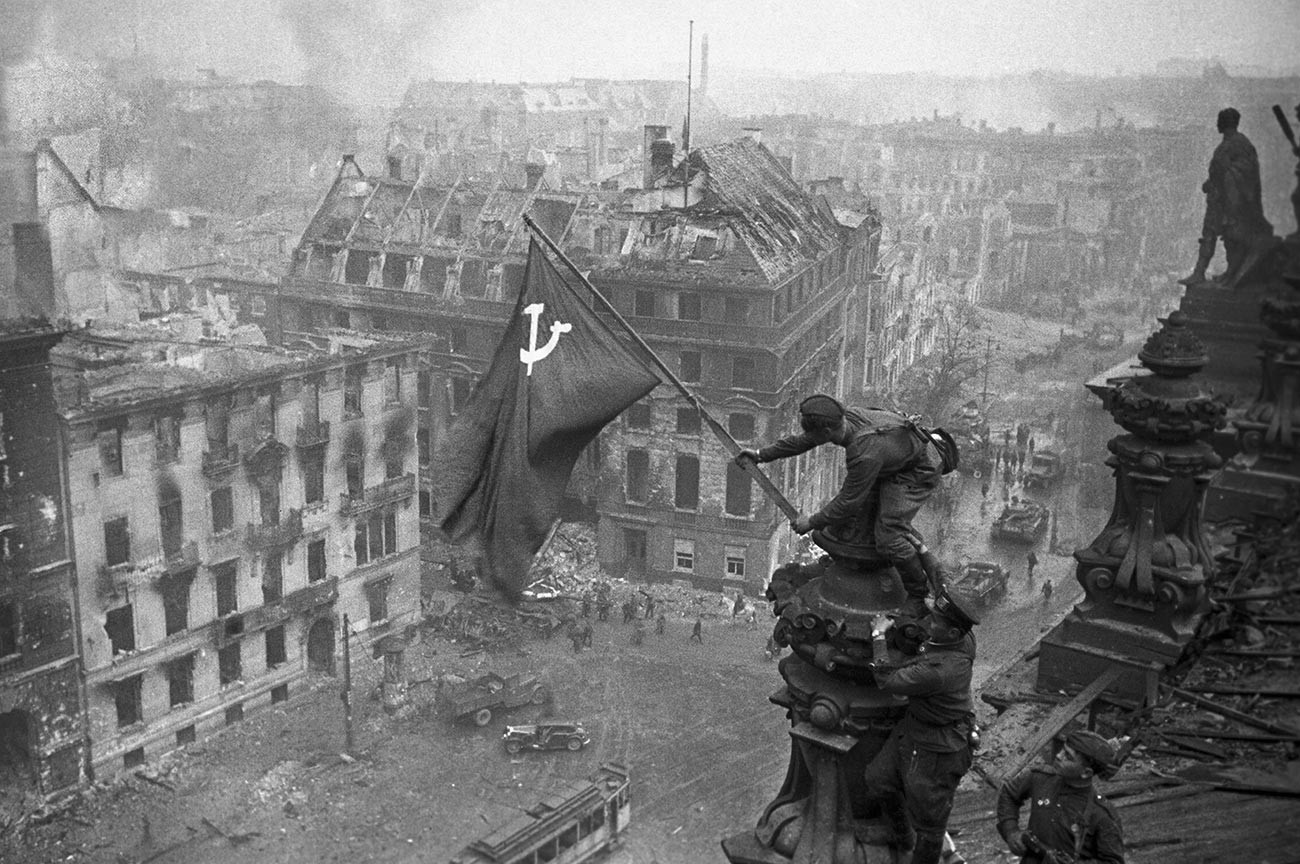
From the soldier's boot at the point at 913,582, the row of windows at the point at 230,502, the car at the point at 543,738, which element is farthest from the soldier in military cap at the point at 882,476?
the row of windows at the point at 230,502

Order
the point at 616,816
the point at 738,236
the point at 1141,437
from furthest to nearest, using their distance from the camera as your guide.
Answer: the point at 738,236
the point at 616,816
the point at 1141,437

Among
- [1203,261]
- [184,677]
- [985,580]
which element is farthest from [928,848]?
[985,580]

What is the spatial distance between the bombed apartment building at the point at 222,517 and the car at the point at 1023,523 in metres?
17.3

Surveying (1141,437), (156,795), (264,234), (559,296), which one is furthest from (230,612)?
(1141,437)

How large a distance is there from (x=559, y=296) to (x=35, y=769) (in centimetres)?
2083

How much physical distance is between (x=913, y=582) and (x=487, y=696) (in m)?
24.7

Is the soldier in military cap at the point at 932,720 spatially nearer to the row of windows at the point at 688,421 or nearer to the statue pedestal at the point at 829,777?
the statue pedestal at the point at 829,777

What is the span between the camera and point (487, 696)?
1141 inches

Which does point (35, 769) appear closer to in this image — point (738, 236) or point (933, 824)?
point (738, 236)

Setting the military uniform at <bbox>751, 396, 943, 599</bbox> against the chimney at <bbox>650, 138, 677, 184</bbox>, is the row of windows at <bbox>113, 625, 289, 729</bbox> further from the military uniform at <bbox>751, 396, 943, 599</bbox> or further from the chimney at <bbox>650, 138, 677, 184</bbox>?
the military uniform at <bbox>751, 396, 943, 599</bbox>

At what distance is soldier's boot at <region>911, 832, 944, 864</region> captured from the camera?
5293mm

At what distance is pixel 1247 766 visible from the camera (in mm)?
→ 6508

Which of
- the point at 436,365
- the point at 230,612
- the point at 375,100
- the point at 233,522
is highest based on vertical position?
the point at 375,100

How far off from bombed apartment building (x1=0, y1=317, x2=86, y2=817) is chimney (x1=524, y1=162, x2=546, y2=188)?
57.2 feet
